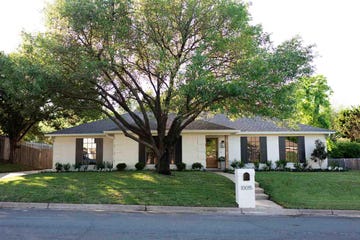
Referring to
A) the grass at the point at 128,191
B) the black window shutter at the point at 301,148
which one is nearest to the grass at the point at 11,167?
the grass at the point at 128,191

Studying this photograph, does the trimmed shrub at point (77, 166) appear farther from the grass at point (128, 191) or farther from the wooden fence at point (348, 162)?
the wooden fence at point (348, 162)

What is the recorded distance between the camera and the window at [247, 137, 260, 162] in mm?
22547

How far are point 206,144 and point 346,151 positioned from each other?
10828 mm

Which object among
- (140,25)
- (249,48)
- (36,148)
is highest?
(140,25)

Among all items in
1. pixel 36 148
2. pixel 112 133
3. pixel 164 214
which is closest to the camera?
pixel 164 214

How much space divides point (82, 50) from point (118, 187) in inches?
240

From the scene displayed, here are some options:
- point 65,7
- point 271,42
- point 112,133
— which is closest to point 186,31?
point 271,42

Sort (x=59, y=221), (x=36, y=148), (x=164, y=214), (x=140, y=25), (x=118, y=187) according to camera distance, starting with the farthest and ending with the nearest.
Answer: (x=36, y=148)
(x=140, y=25)
(x=118, y=187)
(x=164, y=214)
(x=59, y=221)

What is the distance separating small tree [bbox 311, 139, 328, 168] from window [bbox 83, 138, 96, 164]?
47.7 ft

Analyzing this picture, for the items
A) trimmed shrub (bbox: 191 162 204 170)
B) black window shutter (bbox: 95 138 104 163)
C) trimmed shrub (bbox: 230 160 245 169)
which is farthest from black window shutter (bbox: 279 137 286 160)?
black window shutter (bbox: 95 138 104 163)

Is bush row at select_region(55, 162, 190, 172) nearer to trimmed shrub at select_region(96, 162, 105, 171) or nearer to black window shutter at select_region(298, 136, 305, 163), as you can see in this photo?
Answer: trimmed shrub at select_region(96, 162, 105, 171)

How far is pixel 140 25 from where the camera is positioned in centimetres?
1458

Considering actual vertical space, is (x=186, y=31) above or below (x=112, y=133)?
above

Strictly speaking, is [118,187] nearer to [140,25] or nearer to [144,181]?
[144,181]
